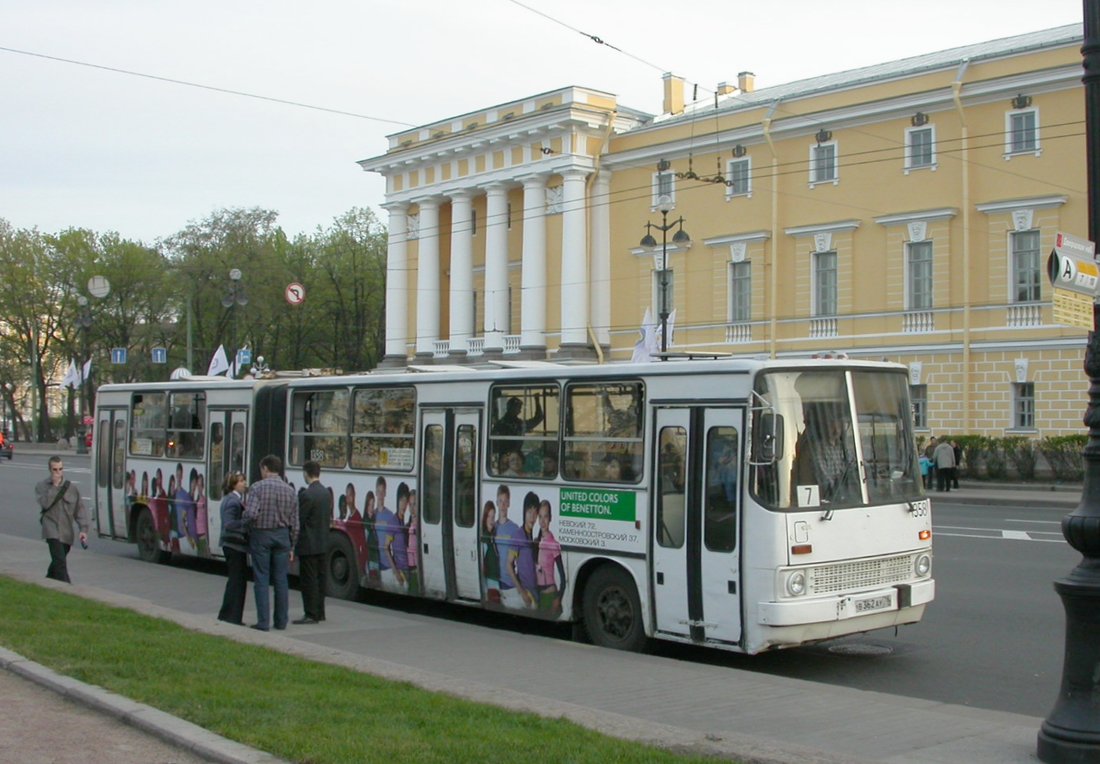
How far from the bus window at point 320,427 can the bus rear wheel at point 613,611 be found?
4818mm

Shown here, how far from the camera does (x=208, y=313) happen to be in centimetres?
8056

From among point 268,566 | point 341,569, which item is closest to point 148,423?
point 341,569

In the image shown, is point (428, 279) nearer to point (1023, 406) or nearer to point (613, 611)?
point (1023, 406)

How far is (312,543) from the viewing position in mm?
13633

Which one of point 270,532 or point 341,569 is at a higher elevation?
point 270,532

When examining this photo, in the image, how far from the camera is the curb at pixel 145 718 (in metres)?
7.06

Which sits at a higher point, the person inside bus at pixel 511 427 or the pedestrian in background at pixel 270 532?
the person inside bus at pixel 511 427

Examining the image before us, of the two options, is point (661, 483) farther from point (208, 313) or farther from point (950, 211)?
point (208, 313)

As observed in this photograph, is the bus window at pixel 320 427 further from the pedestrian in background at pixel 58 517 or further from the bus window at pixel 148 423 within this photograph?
the bus window at pixel 148 423

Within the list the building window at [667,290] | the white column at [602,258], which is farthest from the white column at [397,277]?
the building window at [667,290]

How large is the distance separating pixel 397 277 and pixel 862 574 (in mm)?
50087

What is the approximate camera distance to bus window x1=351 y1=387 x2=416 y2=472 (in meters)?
15.4

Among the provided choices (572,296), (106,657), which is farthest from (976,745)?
(572,296)

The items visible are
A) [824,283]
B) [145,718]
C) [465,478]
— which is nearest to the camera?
[145,718]
